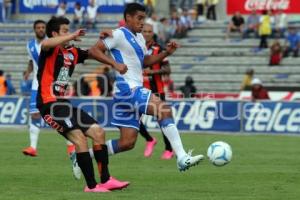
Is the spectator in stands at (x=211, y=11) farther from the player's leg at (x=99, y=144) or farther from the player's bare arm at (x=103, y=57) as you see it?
the player's leg at (x=99, y=144)

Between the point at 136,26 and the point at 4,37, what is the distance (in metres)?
28.1

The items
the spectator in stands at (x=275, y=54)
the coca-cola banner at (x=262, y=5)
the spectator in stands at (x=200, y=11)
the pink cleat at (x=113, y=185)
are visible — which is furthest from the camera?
the spectator in stands at (x=200, y=11)

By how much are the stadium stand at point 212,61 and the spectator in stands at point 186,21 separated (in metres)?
0.23

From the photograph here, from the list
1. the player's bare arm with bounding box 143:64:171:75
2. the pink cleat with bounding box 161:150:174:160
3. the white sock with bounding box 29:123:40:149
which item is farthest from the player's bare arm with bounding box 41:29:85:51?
the white sock with bounding box 29:123:40:149

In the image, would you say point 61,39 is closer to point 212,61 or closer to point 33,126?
point 33,126

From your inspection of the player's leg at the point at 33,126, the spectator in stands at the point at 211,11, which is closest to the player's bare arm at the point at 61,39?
the player's leg at the point at 33,126

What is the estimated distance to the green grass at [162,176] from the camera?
455 inches

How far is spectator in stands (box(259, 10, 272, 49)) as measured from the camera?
35.1m

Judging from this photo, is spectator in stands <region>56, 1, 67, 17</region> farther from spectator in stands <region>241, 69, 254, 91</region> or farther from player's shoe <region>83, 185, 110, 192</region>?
player's shoe <region>83, 185, 110, 192</region>

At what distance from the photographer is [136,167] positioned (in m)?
15.6

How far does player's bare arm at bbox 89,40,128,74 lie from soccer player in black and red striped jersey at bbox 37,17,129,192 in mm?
19

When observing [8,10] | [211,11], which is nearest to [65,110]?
[211,11]

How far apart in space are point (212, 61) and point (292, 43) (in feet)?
10.6

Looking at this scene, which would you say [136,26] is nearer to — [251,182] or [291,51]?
[251,182]
